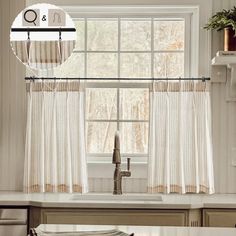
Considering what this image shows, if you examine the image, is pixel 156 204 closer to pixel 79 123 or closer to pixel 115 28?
pixel 79 123

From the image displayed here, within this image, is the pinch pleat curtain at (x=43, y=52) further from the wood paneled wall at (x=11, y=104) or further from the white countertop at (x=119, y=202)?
the white countertop at (x=119, y=202)

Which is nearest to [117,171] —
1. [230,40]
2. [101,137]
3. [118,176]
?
[118,176]

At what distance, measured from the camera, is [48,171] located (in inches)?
166

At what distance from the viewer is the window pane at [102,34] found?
174 inches

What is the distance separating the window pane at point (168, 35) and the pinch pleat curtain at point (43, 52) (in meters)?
0.64

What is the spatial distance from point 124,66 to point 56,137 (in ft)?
2.41

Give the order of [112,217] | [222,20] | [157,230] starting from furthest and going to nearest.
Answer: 1. [222,20]
2. [112,217]
3. [157,230]

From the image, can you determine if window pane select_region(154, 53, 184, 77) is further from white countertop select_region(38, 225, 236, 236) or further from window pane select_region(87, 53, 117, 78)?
white countertop select_region(38, 225, 236, 236)

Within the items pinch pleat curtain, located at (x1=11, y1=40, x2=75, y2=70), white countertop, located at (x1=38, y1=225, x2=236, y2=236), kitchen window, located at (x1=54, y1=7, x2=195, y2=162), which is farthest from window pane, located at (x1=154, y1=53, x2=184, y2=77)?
white countertop, located at (x1=38, y1=225, x2=236, y2=236)

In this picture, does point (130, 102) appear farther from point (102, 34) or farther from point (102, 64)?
point (102, 34)

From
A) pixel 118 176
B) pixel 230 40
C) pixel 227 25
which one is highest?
pixel 227 25

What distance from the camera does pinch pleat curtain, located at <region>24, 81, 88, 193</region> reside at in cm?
420

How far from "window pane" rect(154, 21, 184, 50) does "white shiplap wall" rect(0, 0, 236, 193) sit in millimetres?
210

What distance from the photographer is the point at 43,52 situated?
13.5ft
